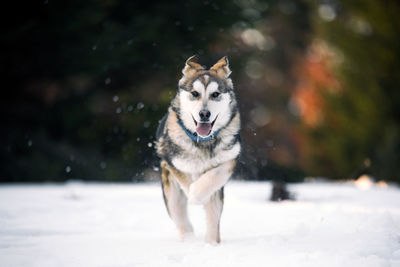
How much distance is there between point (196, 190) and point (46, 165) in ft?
26.2

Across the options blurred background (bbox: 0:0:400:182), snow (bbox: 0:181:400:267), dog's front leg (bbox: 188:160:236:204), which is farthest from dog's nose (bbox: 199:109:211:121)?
blurred background (bbox: 0:0:400:182)

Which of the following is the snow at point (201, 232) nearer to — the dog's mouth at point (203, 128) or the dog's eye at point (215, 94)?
the dog's mouth at point (203, 128)

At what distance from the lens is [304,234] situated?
4367 mm

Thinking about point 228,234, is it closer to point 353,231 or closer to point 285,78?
point 353,231

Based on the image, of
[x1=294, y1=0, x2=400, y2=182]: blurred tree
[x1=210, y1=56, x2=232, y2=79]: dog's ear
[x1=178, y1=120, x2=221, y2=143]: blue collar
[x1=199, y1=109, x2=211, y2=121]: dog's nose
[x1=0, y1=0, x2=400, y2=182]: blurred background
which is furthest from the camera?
[x1=294, y1=0, x2=400, y2=182]: blurred tree

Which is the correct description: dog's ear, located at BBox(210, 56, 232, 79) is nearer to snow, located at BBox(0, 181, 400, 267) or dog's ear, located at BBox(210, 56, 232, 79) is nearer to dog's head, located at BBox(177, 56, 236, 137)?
dog's head, located at BBox(177, 56, 236, 137)

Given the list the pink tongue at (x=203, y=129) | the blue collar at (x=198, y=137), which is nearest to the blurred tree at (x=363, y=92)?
the blue collar at (x=198, y=137)

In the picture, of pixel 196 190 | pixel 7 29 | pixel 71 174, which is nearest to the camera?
pixel 196 190

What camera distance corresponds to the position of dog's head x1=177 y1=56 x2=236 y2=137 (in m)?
4.02

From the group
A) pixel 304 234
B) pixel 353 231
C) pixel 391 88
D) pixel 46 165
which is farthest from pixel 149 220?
pixel 391 88

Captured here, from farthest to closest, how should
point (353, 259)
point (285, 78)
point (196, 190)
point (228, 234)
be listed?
point (285, 78), point (228, 234), point (196, 190), point (353, 259)

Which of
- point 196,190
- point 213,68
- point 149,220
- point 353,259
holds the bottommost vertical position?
point 149,220

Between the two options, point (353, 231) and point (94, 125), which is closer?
point (353, 231)

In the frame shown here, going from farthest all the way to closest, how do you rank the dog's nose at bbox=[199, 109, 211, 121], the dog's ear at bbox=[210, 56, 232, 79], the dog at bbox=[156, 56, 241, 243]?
the dog's ear at bbox=[210, 56, 232, 79] < the dog at bbox=[156, 56, 241, 243] < the dog's nose at bbox=[199, 109, 211, 121]
